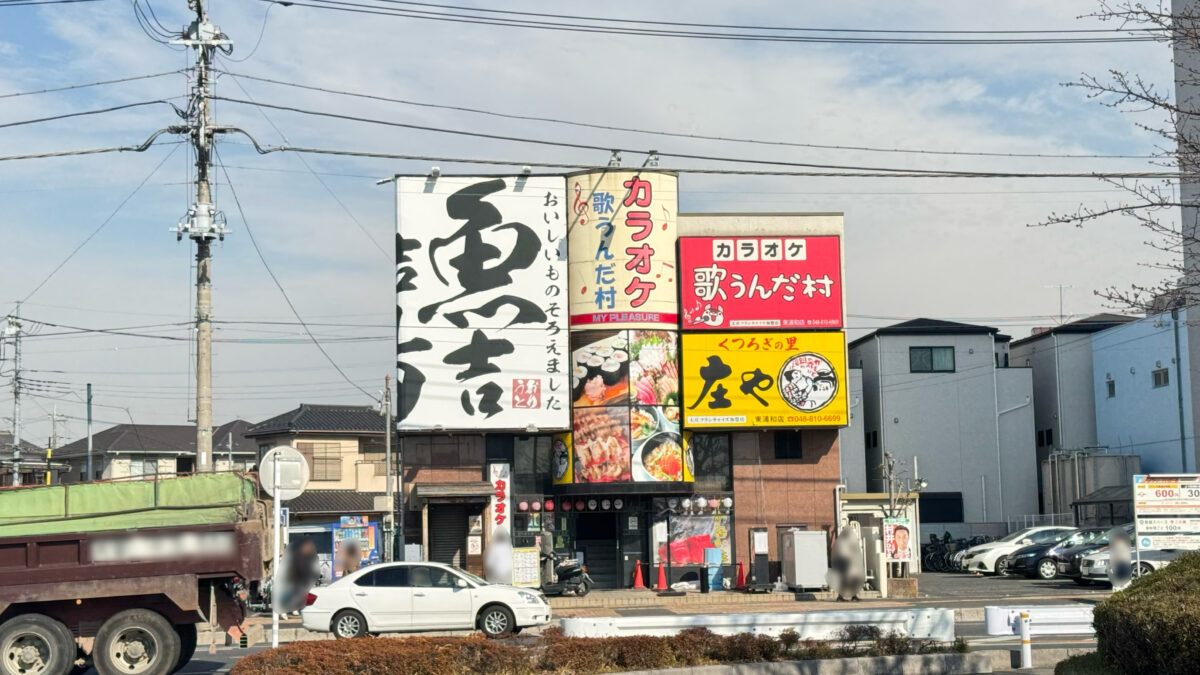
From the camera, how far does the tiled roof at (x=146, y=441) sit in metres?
73.4

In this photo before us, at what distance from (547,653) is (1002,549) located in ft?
106

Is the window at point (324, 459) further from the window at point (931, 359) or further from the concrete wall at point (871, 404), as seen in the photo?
the window at point (931, 359)

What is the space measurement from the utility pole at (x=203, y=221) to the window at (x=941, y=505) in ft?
127

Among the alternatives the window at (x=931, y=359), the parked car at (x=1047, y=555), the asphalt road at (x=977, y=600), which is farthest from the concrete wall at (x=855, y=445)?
the parked car at (x=1047, y=555)

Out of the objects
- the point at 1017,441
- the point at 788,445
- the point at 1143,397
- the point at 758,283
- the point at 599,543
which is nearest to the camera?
the point at 758,283

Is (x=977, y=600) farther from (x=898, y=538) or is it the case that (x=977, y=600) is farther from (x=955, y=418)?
(x=955, y=418)

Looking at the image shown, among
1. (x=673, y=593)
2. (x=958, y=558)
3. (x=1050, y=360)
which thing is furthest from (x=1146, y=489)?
(x=1050, y=360)

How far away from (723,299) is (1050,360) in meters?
26.5

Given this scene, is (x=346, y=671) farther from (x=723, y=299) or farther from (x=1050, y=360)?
(x=1050, y=360)

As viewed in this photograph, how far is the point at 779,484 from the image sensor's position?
131ft

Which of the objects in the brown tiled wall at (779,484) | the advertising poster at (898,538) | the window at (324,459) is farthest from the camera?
the window at (324,459)

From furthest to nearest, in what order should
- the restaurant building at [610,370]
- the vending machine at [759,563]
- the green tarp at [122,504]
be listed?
the restaurant building at [610,370] → the vending machine at [759,563] → the green tarp at [122,504]

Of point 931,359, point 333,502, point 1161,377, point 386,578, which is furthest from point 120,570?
point 1161,377

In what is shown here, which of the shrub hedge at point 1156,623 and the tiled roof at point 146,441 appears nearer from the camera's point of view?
the shrub hedge at point 1156,623
